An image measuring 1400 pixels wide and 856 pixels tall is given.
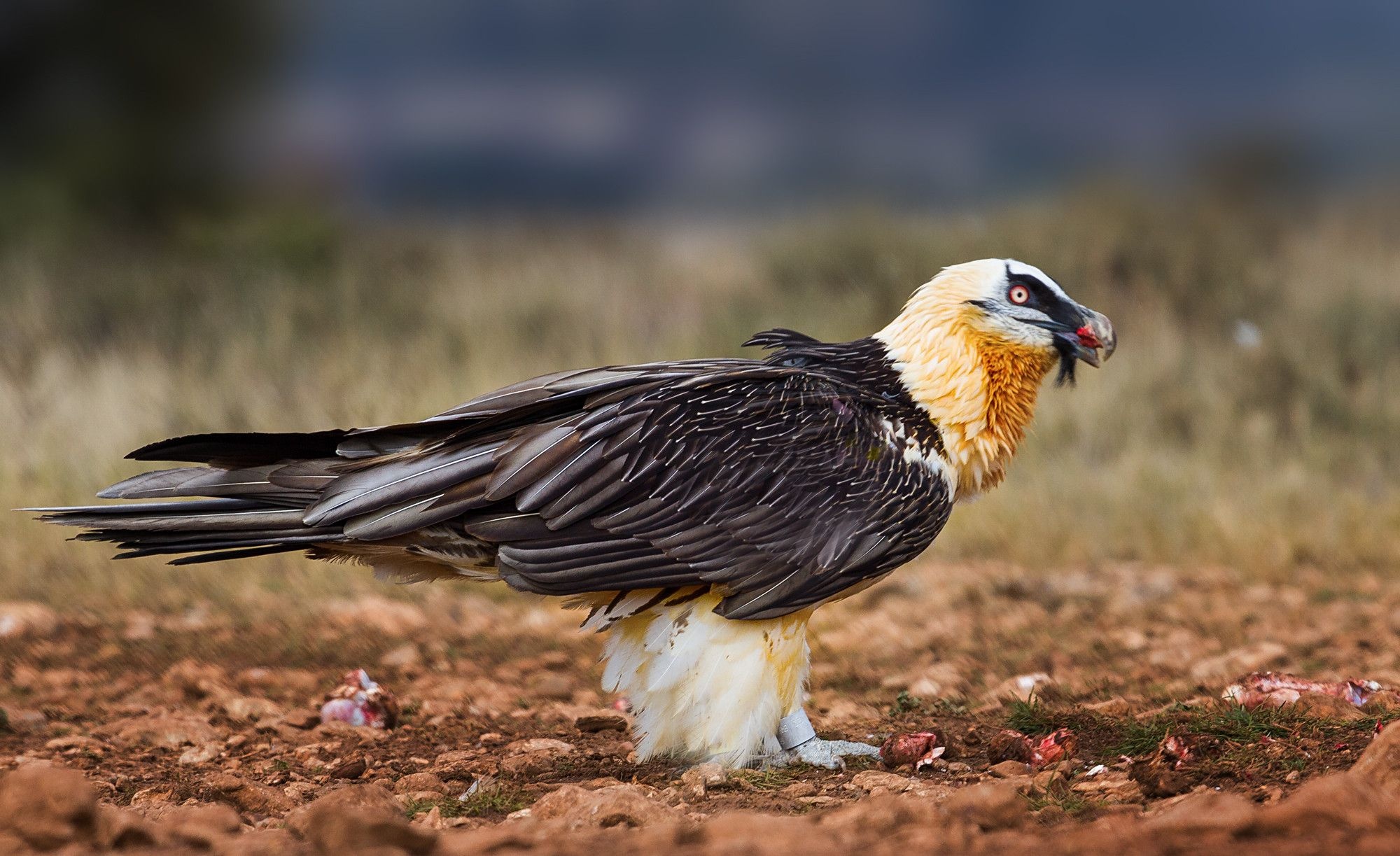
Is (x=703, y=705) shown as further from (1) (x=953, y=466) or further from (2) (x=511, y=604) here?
(2) (x=511, y=604)

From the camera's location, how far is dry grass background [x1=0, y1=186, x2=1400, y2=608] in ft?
28.7

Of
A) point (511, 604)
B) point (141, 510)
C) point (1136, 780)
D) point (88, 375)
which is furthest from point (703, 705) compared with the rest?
point (88, 375)

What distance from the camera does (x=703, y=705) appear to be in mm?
4594

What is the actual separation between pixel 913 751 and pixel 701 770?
0.74 metres

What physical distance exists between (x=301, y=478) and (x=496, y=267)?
11830 mm

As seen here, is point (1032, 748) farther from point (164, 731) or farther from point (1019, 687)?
point (164, 731)

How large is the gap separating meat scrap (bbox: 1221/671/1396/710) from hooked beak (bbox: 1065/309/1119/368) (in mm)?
1306

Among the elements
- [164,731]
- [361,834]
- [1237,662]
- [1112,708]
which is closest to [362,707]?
[164,731]

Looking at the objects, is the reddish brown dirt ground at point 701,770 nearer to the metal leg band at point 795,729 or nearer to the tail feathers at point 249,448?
the metal leg band at point 795,729

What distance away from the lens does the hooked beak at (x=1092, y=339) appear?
495cm

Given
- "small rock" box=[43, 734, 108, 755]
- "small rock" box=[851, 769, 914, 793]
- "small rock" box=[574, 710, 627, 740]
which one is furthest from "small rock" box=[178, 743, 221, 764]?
"small rock" box=[851, 769, 914, 793]

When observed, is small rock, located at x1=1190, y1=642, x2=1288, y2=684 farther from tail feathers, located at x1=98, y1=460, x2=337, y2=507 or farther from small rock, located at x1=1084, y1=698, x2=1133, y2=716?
tail feathers, located at x1=98, y1=460, x2=337, y2=507

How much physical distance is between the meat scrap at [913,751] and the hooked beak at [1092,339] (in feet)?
4.64

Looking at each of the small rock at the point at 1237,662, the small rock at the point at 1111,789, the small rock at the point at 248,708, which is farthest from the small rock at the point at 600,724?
the small rock at the point at 1237,662
